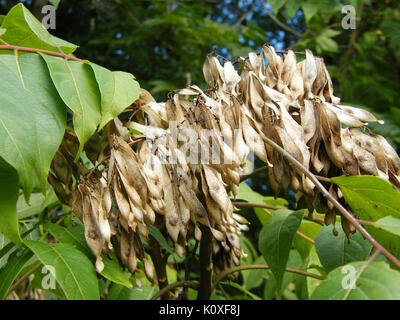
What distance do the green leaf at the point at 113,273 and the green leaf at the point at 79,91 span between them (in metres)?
0.20

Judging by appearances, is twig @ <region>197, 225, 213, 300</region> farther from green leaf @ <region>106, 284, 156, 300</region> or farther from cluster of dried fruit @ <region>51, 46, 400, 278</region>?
green leaf @ <region>106, 284, 156, 300</region>

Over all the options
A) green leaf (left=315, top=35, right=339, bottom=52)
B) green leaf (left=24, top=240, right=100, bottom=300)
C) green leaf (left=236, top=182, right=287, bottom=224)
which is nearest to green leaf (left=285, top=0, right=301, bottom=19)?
green leaf (left=315, top=35, right=339, bottom=52)

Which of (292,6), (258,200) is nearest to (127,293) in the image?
(258,200)

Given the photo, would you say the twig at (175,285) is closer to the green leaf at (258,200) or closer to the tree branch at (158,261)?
the tree branch at (158,261)

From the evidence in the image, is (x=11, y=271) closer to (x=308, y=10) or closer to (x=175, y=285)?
(x=175, y=285)

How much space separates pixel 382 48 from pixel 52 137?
380 cm

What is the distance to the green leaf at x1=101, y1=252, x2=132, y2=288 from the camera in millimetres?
702

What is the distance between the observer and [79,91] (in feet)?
2.30

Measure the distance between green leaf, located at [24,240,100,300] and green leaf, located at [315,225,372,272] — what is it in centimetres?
40

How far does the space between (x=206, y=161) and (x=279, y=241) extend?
0.20 meters
